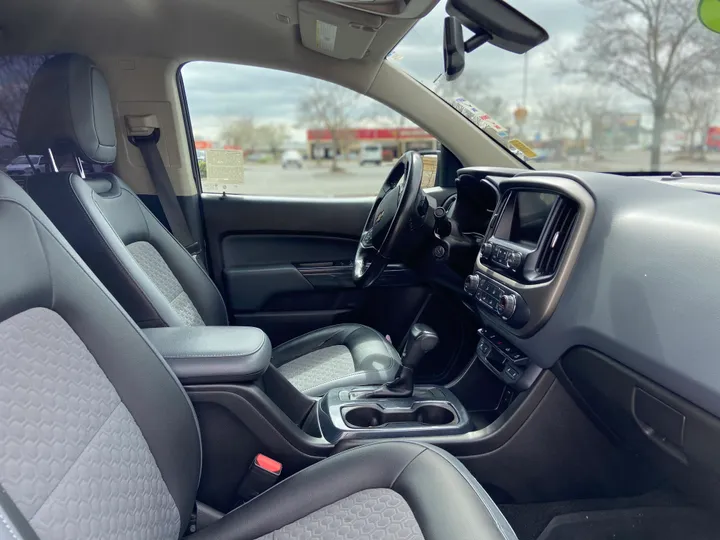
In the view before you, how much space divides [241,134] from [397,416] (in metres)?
1.48

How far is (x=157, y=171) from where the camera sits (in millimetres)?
2418

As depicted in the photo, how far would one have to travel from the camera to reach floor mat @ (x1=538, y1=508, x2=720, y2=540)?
1376mm

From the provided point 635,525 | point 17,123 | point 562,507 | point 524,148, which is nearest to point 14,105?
point 17,123

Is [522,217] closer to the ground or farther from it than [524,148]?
closer to the ground

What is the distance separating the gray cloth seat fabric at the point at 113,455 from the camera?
0.76 m

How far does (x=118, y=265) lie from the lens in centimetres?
146

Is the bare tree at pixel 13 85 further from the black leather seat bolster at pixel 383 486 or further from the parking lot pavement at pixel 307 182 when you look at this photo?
the black leather seat bolster at pixel 383 486

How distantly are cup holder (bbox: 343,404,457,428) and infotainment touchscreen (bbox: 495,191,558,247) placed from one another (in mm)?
500

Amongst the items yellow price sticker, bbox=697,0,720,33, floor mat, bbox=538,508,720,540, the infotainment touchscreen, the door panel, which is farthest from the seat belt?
yellow price sticker, bbox=697,0,720,33

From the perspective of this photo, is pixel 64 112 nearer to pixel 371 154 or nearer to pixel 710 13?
pixel 371 154

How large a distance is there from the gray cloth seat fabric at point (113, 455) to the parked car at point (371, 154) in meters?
1.54

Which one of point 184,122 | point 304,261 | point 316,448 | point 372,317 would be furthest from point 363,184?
point 316,448

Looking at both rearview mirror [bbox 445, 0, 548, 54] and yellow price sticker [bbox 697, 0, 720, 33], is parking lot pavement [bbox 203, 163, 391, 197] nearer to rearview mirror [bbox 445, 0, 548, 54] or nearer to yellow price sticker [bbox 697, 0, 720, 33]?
rearview mirror [bbox 445, 0, 548, 54]

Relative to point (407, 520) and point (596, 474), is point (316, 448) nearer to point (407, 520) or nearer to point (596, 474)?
point (407, 520)
